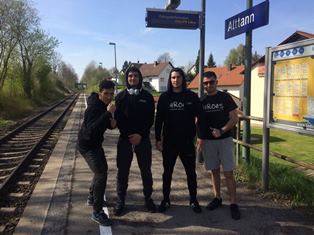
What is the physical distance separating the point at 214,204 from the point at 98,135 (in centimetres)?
190

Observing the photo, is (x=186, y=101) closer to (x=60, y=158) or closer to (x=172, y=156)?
(x=172, y=156)

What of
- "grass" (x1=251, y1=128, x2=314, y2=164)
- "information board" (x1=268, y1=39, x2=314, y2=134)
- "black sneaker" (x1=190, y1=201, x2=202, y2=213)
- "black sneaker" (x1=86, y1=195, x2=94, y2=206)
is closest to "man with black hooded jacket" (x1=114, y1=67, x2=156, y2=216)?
"black sneaker" (x1=86, y1=195, x2=94, y2=206)

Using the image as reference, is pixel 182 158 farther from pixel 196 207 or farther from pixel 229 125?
pixel 229 125

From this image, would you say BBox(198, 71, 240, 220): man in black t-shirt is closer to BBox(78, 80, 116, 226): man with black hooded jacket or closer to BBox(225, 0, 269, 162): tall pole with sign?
BBox(78, 80, 116, 226): man with black hooded jacket

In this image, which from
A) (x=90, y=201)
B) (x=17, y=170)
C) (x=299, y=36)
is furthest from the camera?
(x=299, y=36)

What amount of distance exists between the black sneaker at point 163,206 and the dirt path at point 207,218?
7 centimetres

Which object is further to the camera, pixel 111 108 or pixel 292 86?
pixel 292 86

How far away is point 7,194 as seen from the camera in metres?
6.96

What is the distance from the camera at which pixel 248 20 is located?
279 inches

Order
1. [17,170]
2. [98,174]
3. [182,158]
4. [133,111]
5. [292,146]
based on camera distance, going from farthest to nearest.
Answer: [292,146] → [17,170] → [182,158] → [133,111] → [98,174]

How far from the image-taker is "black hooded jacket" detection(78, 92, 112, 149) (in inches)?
201

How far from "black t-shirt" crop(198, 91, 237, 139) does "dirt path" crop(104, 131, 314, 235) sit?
110 cm

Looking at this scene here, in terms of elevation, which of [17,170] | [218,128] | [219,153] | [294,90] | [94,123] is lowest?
[17,170]

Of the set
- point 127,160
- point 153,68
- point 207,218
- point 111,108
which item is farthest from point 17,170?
point 153,68
